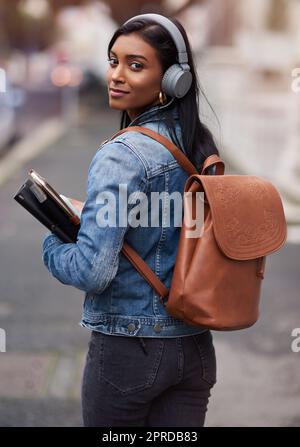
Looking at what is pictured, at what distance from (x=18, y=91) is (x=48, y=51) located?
55.1 m

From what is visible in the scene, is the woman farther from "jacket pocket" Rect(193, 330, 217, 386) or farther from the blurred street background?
the blurred street background

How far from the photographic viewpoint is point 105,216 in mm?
2039

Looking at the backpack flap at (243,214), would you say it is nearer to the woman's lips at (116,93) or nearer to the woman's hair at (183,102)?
the woman's hair at (183,102)

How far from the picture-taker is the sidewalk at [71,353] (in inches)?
159

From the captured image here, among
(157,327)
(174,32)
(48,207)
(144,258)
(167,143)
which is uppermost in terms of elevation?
(174,32)

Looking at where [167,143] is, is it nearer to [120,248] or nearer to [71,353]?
Answer: [120,248]

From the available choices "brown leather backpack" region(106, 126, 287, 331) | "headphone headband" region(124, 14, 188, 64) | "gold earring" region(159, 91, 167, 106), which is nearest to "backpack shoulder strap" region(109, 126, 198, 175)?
"brown leather backpack" region(106, 126, 287, 331)

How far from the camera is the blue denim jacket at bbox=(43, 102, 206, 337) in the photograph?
2.06 m

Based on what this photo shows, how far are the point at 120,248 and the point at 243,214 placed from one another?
0.35 meters

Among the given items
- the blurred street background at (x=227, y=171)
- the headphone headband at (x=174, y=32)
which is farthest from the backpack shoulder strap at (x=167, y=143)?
the blurred street background at (x=227, y=171)

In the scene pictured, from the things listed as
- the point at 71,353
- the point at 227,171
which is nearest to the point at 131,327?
the point at 71,353

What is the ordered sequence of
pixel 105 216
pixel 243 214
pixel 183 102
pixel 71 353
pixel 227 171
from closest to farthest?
pixel 105 216
pixel 243 214
pixel 183 102
pixel 71 353
pixel 227 171

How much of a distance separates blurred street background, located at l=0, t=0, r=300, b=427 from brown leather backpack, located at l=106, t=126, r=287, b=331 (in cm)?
48
